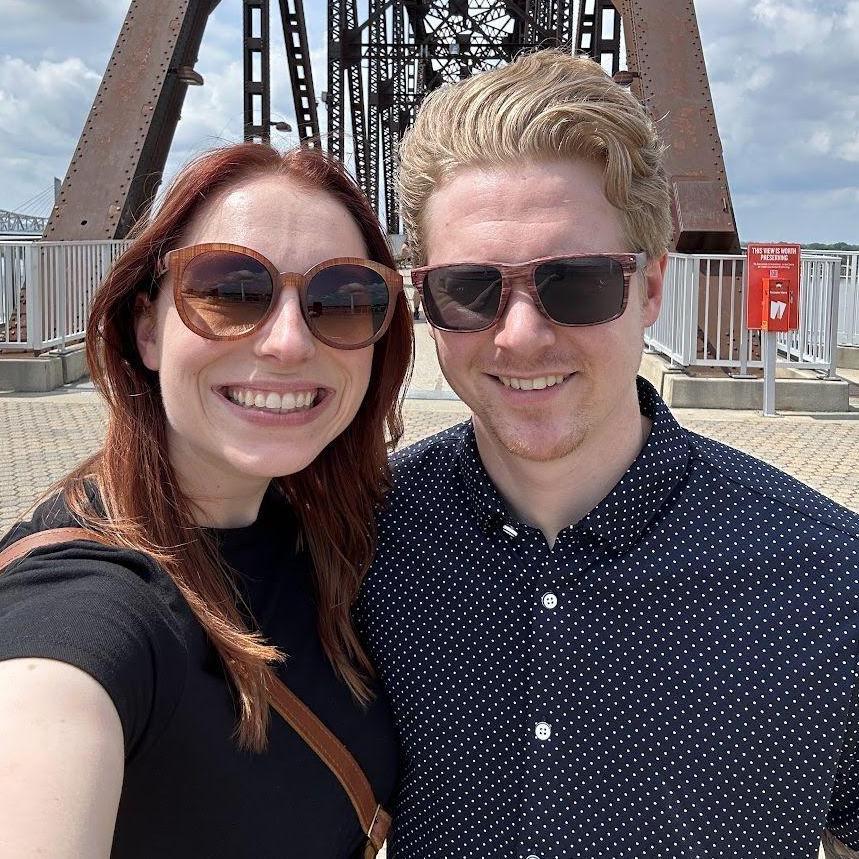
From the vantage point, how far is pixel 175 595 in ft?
4.81

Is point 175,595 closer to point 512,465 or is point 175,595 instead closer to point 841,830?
point 512,465

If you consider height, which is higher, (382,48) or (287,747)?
(382,48)

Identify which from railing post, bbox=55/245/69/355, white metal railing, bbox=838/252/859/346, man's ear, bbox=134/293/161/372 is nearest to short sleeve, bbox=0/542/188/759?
man's ear, bbox=134/293/161/372

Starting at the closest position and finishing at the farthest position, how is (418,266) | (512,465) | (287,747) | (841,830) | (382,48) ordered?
(287,747) < (841,830) < (512,465) < (418,266) < (382,48)

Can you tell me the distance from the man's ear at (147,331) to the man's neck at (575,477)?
691mm

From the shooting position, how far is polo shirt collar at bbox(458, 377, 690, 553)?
5.52 ft

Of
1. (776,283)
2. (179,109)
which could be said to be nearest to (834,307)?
(776,283)

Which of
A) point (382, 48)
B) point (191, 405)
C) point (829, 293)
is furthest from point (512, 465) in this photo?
point (382, 48)

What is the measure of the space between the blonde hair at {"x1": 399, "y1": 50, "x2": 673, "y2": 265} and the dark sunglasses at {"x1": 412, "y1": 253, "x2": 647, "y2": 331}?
120mm

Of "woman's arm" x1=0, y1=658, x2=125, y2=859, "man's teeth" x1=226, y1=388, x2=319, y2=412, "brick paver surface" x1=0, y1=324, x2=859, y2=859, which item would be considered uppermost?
"man's teeth" x1=226, y1=388, x2=319, y2=412

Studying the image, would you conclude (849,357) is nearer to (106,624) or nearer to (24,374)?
(24,374)

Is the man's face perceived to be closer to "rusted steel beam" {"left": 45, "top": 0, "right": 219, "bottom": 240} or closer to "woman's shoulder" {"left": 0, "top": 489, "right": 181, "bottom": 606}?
"woman's shoulder" {"left": 0, "top": 489, "right": 181, "bottom": 606}

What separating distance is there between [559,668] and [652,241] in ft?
2.89

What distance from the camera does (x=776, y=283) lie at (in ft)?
28.2
